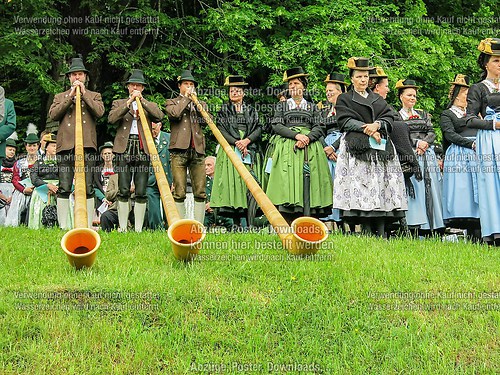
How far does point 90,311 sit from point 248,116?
5439mm

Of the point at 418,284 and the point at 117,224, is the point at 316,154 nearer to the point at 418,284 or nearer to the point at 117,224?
the point at 117,224

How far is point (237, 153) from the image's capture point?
9938mm

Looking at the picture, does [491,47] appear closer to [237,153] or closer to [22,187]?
[237,153]

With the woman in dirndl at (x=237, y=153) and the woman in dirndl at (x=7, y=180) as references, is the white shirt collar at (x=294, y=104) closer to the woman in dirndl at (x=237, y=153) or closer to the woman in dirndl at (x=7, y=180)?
the woman in dirndl at (x=237, y=153)

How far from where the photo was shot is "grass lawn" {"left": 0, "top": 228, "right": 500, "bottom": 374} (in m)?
4.65

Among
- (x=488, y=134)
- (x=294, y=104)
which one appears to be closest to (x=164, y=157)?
(x=294, y=104)

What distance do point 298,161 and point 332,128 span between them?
135cm

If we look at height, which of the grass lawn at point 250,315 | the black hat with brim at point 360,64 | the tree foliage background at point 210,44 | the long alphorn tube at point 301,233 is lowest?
the grass lawn at point 250,315

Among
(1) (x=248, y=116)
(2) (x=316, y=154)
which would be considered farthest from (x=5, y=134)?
(2) (x=316, y=154)

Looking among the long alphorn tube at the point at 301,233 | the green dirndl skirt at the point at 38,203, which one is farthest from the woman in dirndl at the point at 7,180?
the long alphorn tube at the point at 301,233

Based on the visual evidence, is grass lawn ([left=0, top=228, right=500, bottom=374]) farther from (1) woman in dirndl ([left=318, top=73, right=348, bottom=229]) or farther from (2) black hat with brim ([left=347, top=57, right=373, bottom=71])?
(1) woman in dirndl ([left=318, top=73, right=348, bottom=229])

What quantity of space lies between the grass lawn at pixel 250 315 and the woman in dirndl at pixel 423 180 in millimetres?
3428

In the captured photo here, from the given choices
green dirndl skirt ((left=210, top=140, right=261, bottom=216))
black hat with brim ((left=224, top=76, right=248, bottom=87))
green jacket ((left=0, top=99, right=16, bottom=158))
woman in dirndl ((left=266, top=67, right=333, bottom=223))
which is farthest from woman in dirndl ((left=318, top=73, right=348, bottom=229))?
green jacket ((left=0, top=99, right=16, bottom=158))

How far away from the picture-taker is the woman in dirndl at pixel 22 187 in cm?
1202
